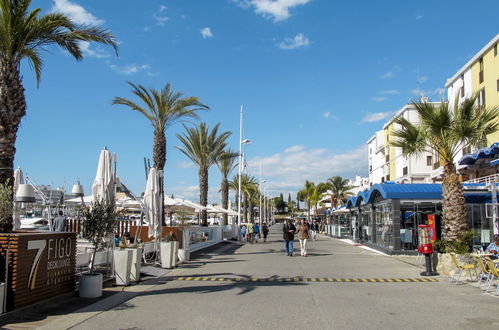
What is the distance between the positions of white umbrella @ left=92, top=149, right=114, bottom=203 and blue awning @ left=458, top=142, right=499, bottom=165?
893 inches

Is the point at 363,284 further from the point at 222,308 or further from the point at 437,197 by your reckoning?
the point at 437,197

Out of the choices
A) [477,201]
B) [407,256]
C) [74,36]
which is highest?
[74,36]

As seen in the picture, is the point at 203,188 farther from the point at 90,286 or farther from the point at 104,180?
the point at 90,286

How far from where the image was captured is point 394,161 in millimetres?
57938

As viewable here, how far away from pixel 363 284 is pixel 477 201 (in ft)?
45.4

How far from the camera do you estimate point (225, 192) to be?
4478 cm

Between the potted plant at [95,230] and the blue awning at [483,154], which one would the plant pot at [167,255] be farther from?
the blue awning at [483,154]

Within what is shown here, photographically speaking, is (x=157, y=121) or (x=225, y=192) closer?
(x=157, y=121)

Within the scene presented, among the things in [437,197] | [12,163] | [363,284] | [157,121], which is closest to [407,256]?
[437,197]

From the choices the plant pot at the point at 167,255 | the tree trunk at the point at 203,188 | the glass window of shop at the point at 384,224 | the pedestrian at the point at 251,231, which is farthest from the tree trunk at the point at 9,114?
the tree trunk at the point at 203,188

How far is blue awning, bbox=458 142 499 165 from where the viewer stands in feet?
88.2

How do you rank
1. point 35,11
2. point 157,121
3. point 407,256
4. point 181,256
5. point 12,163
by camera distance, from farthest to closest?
point 157,121 → point 407,256 → point 181,256 → point 35,11 → point 12,163

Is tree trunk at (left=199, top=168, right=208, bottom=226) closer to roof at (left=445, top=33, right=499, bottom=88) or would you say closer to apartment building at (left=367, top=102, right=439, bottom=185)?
apartment building at (left=367, top=102, right=439, bottom=185)

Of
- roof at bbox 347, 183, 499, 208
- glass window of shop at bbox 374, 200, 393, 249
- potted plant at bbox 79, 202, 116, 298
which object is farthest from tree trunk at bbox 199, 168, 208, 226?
potted plant at bbox 79, 202, 116, 298
